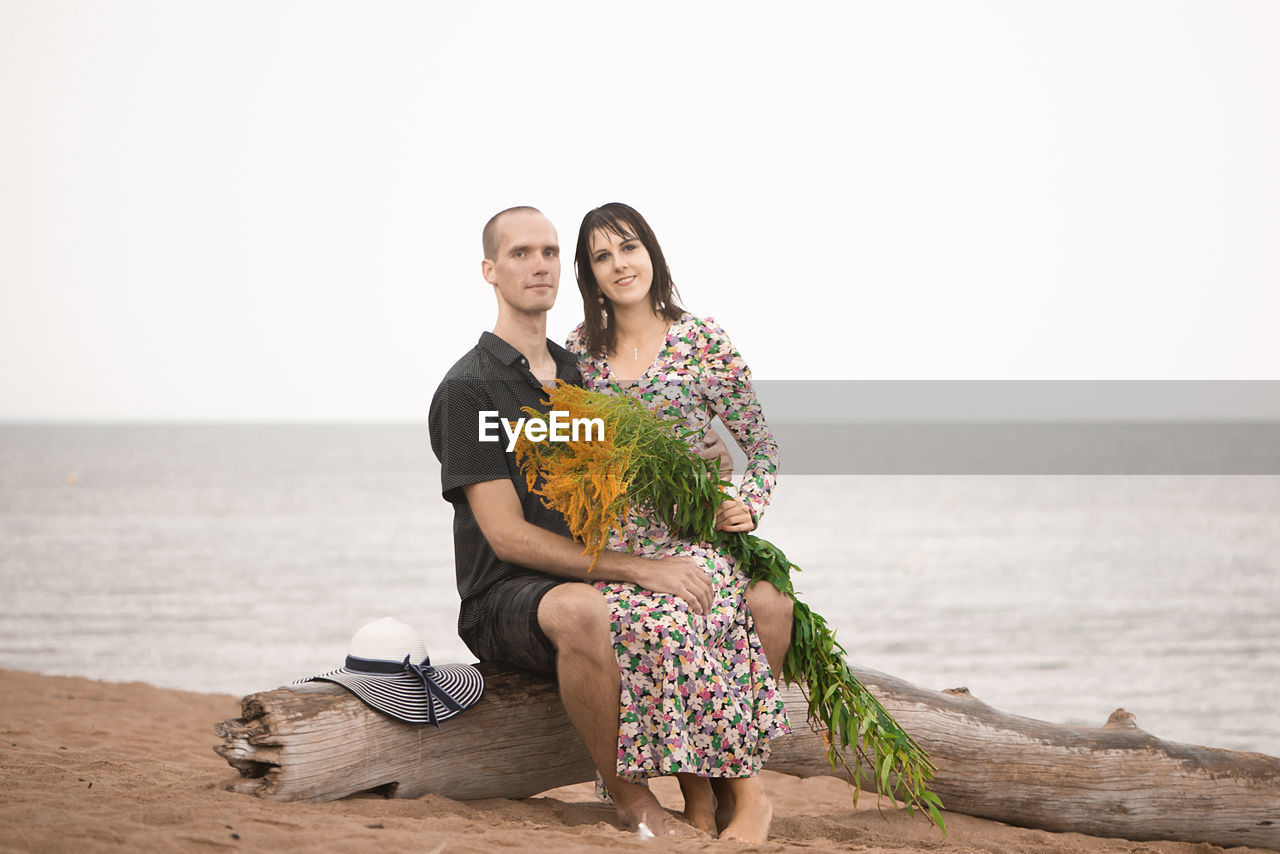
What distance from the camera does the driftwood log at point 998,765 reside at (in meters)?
4.04

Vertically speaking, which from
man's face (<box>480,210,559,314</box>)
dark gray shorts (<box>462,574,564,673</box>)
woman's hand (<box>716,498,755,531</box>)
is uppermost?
man's face (<box>480,210,559,314</box>)

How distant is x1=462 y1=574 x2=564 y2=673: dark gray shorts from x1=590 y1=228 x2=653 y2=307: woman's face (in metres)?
1.12

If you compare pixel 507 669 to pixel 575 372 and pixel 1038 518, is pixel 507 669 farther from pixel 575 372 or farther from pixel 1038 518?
pixel 1038 518

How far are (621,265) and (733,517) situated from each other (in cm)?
104

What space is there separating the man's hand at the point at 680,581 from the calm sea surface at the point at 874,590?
6724 mm

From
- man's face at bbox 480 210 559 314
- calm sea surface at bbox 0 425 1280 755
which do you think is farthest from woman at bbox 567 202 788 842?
calm sea surface at bbox 0 425 1280 755

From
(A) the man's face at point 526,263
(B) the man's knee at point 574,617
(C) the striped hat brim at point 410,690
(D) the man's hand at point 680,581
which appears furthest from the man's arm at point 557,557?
(A) the man's face at point 526,263

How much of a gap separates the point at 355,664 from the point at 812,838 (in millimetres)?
1800

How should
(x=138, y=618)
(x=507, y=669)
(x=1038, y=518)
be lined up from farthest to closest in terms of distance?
(x=1038, y=518) < (x=138, y=618) < (x=507, y=669)

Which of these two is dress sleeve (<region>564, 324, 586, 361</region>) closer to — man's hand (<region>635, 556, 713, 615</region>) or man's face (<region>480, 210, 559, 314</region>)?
man's face (<region>480, 210, 559, 314</region>)

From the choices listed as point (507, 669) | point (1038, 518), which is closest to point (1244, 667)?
point (507, 669)

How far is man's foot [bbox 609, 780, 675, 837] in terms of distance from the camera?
365 cm

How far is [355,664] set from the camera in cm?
399

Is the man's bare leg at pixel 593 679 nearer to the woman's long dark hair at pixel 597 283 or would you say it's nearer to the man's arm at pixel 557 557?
the man's arm at pixel 557 557
